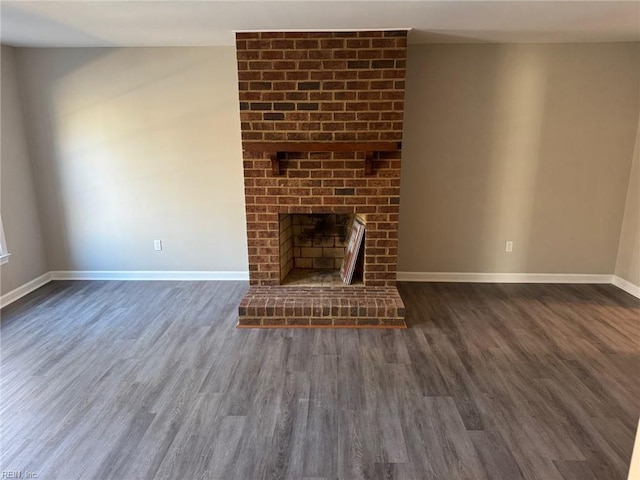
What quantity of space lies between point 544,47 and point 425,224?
1887 mm

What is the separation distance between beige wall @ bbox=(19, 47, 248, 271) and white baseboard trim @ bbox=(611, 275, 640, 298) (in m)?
3.78

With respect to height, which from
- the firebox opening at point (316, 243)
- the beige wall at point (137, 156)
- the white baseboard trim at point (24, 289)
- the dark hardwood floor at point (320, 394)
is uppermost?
the beige wall at point (137, 156)

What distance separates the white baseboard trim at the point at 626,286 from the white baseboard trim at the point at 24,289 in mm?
5755

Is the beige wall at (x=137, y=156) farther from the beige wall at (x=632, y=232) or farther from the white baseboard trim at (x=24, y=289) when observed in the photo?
the beige wall at (x=632, y=232)

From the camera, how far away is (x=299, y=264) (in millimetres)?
3932

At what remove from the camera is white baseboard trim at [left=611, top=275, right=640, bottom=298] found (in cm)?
366

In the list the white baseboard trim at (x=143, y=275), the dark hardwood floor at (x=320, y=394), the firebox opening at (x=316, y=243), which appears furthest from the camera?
the white baseboard trim at (x=143, y=275)

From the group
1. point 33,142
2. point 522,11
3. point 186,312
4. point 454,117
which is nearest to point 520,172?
point 454,117

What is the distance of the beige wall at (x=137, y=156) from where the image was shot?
3629 mm

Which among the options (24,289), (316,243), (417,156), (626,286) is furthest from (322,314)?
(626,286)

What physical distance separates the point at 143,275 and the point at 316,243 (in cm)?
186

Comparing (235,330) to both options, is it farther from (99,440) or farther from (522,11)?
(522,11)

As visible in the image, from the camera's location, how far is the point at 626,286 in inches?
149

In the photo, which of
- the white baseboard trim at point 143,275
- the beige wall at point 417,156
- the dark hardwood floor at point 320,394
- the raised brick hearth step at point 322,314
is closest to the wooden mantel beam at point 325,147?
the beige wall at point 417,156
